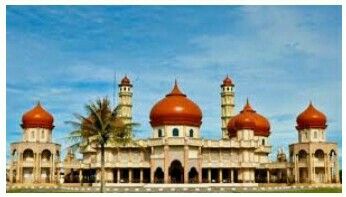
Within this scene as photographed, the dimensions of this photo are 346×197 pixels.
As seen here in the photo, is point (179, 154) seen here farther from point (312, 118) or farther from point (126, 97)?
point (312, 118)

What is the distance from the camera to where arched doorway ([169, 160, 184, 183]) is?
164ft

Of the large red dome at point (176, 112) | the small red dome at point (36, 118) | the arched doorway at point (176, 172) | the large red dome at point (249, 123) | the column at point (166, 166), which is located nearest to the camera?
the column at point (166, 166)

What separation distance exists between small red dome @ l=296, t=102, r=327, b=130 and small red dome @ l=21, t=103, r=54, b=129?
2013cm

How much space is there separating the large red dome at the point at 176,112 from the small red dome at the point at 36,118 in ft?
27.5

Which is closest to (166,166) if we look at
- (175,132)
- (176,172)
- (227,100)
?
(176,172)

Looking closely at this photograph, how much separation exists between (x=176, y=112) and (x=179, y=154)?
3515 millimetres

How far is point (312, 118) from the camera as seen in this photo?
52.9m

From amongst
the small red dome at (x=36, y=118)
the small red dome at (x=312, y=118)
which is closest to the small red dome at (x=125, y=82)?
the small red dome at (x=36, y=118)

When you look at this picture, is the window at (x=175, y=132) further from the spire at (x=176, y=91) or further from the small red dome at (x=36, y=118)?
the small red dome at (x=36, y=118)

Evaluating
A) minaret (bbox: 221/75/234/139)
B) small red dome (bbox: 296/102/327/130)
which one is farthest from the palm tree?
minaret (bbox: 221/75/234/139)

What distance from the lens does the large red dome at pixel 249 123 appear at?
176 feet

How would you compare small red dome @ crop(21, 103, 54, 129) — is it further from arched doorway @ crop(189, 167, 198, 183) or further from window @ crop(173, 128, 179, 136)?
arched doorway @ crop(189, 167, 198, 183)

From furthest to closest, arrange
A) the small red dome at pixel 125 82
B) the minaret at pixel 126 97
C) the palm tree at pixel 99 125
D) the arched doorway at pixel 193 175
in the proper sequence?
the small red dome at pixel 125 82
the minaret at pixel 126 97
the arched doorway at pixel 193 175
the palm tree at pixel 99 125

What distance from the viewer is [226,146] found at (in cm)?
5178
